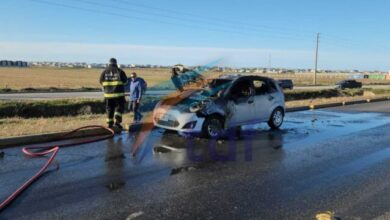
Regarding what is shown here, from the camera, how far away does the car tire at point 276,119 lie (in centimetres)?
1285

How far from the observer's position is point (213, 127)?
10.7m

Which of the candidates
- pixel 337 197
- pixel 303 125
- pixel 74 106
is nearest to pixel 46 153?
pixel 337 197

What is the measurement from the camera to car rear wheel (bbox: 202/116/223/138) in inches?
413

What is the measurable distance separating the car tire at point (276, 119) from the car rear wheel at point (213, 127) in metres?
2.48

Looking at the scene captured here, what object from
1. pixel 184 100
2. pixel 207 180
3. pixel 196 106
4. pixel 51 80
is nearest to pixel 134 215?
pixel 207 180

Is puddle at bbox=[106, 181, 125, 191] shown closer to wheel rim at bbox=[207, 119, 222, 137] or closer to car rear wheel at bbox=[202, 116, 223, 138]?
car rear wheel at bbox=[202, 116, 223, 138]

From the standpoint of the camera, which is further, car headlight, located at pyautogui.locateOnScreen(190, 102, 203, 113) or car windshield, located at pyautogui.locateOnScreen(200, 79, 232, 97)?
car windshield, located at pyautogui.locateOnScreen(200, 79, 232, 97)

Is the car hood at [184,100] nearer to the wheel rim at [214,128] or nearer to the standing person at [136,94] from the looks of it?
the wheel rim at [214,128]

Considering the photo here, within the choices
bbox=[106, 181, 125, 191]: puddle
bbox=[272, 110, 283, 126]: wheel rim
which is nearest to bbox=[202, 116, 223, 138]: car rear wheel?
bbox=[272, 110, 283, 126]: wheel rim

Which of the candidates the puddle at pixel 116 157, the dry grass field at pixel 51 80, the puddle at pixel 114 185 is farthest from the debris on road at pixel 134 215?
the dry grass field at pixel 51 80

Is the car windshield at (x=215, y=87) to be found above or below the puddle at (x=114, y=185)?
above

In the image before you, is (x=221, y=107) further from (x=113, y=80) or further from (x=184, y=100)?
(x=113, y=80)

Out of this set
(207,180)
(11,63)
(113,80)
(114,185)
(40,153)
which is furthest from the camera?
(11,63)

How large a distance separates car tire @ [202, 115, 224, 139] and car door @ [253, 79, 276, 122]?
1.71 meters
